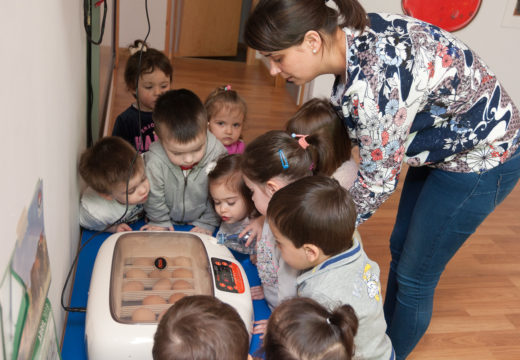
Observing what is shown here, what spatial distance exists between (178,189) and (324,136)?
53 cm

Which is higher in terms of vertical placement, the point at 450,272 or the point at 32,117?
the point at 32,117

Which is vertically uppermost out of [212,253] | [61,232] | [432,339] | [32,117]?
[32,117]

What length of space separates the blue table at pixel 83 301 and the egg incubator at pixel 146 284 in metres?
0.12

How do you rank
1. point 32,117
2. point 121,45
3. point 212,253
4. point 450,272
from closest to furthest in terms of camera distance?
1. point 32,117
2. point 212,253
3. point 450,272
4. point 121,45

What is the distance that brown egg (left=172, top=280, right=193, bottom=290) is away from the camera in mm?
1212

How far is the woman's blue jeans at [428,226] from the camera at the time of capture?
1.12 metres

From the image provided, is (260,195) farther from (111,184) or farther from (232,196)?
(111,184)

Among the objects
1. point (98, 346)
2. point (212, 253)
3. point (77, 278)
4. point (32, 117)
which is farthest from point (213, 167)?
point (32, 117)

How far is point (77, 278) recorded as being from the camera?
134 centimetres

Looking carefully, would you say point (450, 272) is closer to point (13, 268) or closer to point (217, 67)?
point (13, 268)

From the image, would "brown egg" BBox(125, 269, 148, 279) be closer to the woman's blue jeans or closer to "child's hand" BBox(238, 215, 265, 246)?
"child's hand" BBox(238, 215, 265, 246)

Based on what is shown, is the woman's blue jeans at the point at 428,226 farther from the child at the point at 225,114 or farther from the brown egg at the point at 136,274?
the child at the point at 225,114

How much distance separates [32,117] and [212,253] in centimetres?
66

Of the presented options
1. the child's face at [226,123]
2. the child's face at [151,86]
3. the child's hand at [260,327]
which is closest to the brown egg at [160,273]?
the child's hand at [260,327]
